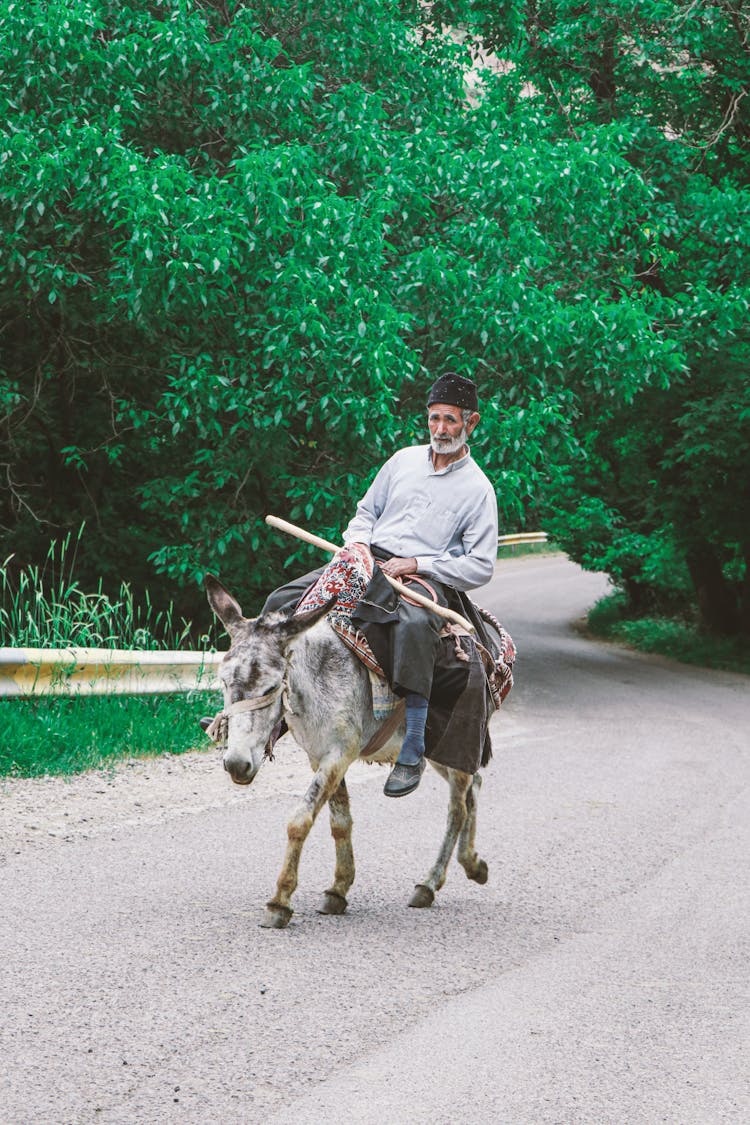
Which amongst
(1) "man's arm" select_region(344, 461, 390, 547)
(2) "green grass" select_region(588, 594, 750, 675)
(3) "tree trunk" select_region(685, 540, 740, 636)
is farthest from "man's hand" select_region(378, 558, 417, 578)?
(3) "tree trunk" select_region(685, 540, 740, 636)

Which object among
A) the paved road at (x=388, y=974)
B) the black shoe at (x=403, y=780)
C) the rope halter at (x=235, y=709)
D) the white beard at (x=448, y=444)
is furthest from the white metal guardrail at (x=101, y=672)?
the rope halter at (x=235, y=709)

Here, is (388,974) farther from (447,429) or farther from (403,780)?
(447,429)

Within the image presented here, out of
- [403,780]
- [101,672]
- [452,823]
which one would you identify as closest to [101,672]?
[101,672]

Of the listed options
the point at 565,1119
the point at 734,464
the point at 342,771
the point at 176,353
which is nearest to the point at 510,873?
the point at 342,771

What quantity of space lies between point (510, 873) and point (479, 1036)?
2.92 metres

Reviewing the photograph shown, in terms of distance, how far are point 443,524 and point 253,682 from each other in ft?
5.16

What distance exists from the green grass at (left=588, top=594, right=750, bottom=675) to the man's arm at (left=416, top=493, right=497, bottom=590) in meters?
17.6

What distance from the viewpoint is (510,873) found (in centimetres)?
791

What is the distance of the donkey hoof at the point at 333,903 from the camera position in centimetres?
675

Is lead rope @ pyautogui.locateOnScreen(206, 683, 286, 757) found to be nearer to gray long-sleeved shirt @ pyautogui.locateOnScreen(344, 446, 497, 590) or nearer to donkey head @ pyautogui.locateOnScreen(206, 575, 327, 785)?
donkey head @ pyautogui.locateOnScreen(206, 575, 327, 785)

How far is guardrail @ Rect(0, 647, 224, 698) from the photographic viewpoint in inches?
394

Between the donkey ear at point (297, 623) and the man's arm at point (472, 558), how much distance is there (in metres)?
0.98

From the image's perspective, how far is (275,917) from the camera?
6.34 metres

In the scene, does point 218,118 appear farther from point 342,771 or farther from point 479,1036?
point 479,1036
